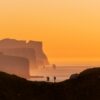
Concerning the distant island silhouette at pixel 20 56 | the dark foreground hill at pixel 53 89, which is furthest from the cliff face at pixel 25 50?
the dark foreground hill at pixel 53 89

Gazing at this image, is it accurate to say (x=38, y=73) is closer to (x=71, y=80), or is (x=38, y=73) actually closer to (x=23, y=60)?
(x=23, y=60)

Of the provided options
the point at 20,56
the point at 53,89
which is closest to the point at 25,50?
the point at 20,56

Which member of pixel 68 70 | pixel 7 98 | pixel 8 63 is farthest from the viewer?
pixel 68 70

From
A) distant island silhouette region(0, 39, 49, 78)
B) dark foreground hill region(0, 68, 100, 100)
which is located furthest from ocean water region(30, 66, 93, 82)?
dark foreground hill region(0, 68, 100, 100)

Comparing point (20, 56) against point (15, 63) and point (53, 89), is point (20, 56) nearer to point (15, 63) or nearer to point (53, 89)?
point (15, 63)

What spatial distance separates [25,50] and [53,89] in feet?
18.1

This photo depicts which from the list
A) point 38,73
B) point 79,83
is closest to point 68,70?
point 38,73

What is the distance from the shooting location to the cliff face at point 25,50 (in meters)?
14.2

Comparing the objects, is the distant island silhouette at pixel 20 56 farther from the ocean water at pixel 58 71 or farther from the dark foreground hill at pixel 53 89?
the dark foreground hill at pixel 53 89

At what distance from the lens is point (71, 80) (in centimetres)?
896

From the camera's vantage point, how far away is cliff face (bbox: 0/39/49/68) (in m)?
14.2

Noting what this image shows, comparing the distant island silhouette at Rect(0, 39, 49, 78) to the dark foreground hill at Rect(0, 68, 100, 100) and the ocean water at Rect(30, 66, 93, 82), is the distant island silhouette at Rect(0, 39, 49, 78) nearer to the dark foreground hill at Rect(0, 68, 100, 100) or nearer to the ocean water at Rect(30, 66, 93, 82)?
the ocean water at Rect(30, 66, 93, 82)

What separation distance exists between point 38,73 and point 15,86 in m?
5.24

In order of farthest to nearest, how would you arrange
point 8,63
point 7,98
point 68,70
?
point 68,70 → point 8,63 → point 7,98
